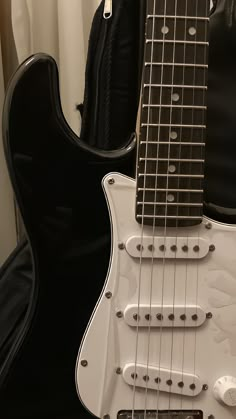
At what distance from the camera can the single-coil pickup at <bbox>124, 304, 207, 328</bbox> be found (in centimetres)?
67

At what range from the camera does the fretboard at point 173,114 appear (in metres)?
0.66

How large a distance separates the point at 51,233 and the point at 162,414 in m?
0.29

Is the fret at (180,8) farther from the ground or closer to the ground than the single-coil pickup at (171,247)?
farther from the ground

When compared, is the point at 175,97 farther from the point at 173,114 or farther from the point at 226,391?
the point at 226,391

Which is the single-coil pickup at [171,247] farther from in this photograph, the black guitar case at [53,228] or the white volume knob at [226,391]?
the white volume knob at [226,391]

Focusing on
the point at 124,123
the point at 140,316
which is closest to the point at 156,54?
the point at 124,123

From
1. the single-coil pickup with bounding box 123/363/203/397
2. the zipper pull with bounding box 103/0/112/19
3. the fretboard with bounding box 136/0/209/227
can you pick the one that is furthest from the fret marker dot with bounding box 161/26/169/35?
the single-coil pickup with bounding box 123/363/203/397

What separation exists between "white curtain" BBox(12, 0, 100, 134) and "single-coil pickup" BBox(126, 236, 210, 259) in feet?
1.30

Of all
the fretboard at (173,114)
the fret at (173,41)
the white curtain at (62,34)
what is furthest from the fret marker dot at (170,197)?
the white curtain at (62,34)

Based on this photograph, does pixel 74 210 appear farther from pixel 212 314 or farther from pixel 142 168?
pixel 212 314

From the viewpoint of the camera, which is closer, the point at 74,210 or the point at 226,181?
the point at 74,210

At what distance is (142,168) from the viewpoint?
2.21ft

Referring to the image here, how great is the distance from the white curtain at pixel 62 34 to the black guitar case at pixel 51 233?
0.31 metres

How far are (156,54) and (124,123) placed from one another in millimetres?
122
